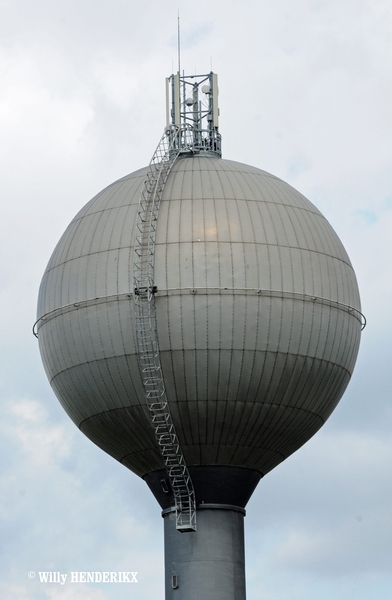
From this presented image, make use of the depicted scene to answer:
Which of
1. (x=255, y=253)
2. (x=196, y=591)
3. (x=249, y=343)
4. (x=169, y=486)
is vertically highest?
(x=255, y=253)

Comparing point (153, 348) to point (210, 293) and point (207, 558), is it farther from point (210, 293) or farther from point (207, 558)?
point (207, 558)

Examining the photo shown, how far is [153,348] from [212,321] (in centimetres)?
166

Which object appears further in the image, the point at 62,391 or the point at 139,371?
the point at 62,391

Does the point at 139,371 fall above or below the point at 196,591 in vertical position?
above

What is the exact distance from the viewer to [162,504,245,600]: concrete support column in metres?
36.9

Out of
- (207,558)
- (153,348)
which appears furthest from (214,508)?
(153,348)

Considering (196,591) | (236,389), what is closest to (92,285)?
(236,389)

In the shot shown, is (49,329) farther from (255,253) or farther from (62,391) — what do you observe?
(255,253)

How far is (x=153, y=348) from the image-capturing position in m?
35.3

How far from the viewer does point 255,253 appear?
118 feet

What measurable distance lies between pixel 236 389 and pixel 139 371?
2.57 m

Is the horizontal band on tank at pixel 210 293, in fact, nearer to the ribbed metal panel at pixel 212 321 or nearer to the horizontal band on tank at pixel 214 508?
the ribbed metal panel at pixel 212 321

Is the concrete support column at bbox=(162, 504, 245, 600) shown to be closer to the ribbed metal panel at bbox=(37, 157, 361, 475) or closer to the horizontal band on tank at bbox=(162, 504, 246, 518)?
the horizontal band on tank at bbox=(162, 504, 246, 518)

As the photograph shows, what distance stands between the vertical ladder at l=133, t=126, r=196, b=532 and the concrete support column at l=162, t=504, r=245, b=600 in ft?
1.56
